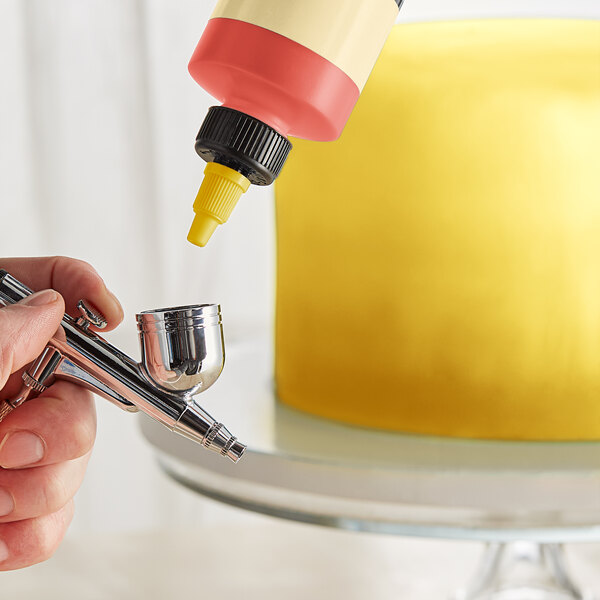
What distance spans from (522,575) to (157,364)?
361 mm

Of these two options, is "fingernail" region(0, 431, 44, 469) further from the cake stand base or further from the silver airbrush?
the cake stand base

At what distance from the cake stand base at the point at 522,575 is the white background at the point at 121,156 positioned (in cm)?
25

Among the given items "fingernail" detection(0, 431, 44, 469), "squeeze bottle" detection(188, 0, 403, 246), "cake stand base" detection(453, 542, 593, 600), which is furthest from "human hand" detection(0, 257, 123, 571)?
"cake stand base" detection(453, 542, 593, 600)

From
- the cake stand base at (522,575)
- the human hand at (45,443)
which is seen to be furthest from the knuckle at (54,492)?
the cake stand base at (522,575)

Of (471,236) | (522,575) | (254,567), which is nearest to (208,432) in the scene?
(471,236)

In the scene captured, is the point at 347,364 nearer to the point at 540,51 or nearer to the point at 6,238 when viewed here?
the point at 540,51

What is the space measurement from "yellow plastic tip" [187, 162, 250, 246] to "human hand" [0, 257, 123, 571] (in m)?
0.09

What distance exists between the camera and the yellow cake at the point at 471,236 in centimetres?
29

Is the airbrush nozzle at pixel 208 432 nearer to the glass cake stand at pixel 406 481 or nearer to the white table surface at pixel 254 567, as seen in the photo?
the glass cake stand at pixel 406 481

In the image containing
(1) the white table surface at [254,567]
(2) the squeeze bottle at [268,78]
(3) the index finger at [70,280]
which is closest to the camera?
(2) the squeeze bottle at [268,78]

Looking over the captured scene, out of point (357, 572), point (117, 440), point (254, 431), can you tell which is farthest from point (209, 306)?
point (117, 440)

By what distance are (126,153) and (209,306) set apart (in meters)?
0.51

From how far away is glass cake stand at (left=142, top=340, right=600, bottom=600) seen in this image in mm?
230

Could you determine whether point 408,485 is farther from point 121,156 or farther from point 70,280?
point 121,156
